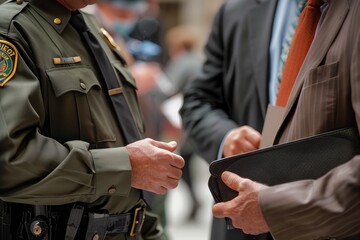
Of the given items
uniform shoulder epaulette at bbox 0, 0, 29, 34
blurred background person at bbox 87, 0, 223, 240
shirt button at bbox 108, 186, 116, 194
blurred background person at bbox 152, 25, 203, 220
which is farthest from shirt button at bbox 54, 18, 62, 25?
blurred background person at bbox 152, 25, 203, 220

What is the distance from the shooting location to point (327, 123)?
1.80m

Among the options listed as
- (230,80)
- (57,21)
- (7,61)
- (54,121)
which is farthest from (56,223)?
(230,80)

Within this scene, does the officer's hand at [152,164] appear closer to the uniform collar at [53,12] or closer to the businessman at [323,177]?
the businessman at [323,177]

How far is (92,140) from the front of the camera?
1.96 m

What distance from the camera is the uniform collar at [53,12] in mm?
1975

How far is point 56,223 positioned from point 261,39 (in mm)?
1210

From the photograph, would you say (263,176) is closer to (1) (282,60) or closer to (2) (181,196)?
(1) (282,60)

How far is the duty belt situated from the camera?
1912mm

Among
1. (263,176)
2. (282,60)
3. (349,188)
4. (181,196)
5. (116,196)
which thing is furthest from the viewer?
(181,196)

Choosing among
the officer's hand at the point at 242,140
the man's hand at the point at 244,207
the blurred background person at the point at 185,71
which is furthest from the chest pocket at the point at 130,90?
the blurred background person at the point at 185,71

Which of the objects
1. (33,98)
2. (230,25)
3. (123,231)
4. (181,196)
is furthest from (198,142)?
(181,196)

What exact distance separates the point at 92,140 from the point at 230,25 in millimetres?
1081

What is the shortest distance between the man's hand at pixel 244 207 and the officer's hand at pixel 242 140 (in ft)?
1.86

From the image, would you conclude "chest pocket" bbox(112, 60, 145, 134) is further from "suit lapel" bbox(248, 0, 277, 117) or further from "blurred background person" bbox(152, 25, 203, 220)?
"blurred background person" bbox(152, 25, 203, 220)
